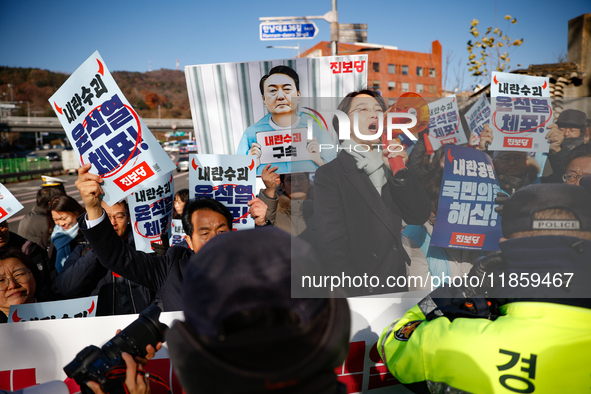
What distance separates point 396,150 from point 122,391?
145 cm

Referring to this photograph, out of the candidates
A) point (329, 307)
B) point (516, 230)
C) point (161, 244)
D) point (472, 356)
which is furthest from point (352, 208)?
point (161, 244)

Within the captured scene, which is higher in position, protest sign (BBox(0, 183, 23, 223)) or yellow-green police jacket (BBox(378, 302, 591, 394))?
protest sign (BBox(0, 183, 23, 223))

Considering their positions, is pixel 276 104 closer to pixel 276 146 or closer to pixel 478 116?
pixel 276 146

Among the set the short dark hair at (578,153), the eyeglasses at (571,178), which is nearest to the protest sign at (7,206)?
the eyeglasses at (571,178)

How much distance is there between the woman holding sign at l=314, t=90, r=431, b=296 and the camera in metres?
1.81

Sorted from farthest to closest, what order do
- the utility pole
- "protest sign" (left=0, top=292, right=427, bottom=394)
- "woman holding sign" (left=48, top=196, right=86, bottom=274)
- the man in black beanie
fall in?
the utility pole
"woman holding sign" (left=48, top=196, right=86, bottom=274)
"protest sign" (left=0, top=292, right=427, bottom=394)
the man in black beanie

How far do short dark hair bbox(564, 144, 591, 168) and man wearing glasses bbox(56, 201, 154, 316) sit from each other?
292 cm

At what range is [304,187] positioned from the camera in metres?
1.84

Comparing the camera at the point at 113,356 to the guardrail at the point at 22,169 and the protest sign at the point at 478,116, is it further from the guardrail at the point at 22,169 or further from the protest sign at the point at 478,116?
the guardrail at the point at 22,169

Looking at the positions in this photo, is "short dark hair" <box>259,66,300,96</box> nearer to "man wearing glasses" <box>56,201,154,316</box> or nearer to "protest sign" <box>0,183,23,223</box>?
"man wearing glasses" <box>56,201,154,316</box>

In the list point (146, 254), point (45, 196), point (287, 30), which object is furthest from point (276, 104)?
point (287, 30)

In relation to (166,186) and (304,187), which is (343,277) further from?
(166,186)

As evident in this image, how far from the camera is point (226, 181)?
2979 mm

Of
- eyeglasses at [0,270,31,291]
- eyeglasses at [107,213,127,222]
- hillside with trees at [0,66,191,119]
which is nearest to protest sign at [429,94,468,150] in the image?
eyeglasses at [107,213,127,222]
